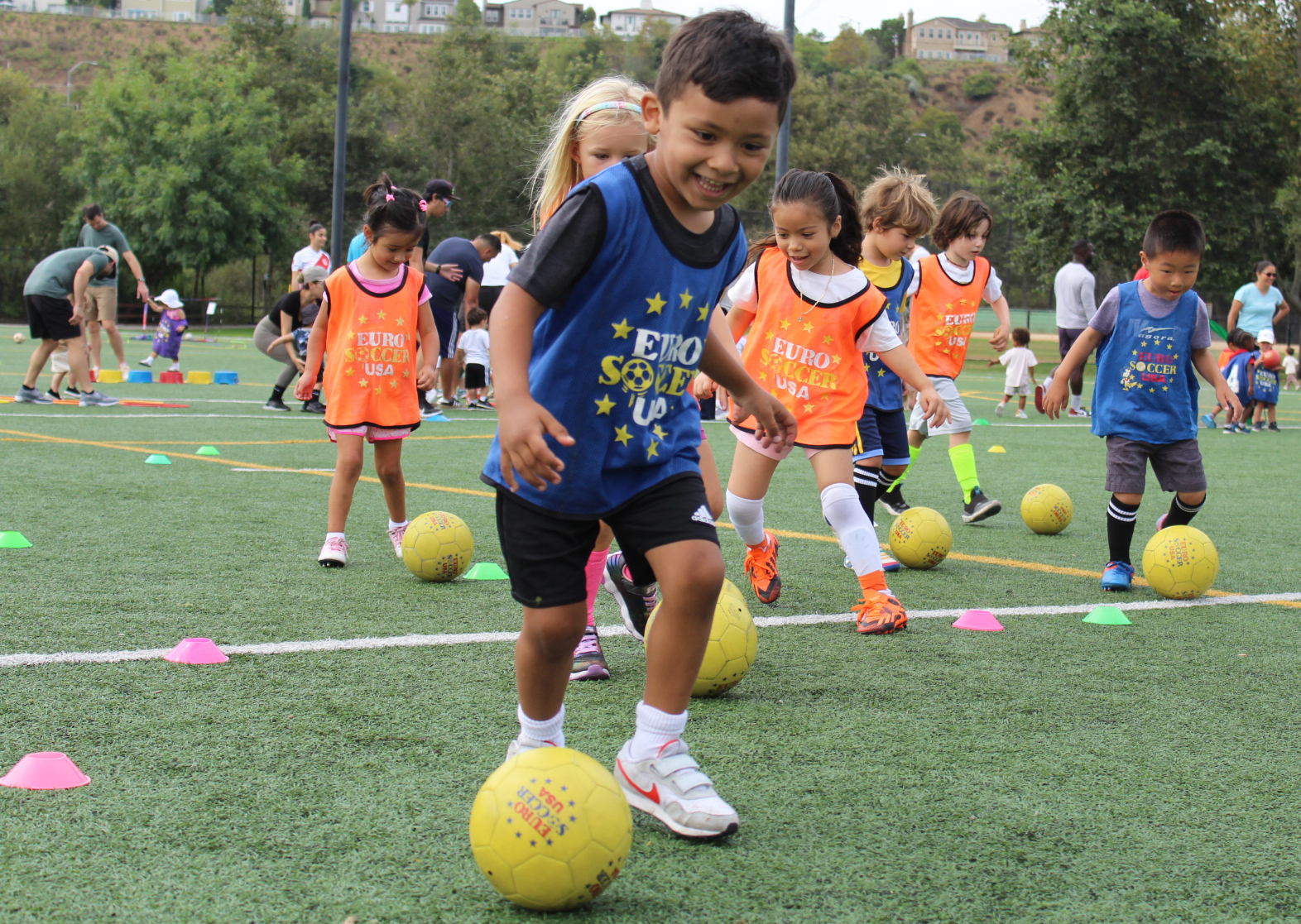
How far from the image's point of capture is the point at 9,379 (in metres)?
17.0

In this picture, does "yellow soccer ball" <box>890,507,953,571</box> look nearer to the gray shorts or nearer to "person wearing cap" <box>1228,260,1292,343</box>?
the gray shorts

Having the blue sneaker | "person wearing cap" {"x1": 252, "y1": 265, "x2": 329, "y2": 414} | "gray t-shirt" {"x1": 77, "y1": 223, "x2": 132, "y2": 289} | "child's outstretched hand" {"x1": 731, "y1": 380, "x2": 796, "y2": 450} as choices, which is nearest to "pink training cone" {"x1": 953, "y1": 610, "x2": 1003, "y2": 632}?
the blue sneaker

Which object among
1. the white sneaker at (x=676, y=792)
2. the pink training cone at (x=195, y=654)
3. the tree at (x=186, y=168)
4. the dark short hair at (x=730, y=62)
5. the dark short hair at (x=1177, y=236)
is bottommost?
the pink training cone at (x=195, y=654)

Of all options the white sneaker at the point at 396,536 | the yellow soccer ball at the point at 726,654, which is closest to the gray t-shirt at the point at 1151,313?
the yellow soccer ball at the point at 726,654

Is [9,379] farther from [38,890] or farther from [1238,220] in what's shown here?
[1238,220]

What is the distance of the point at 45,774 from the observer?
2.84 meters

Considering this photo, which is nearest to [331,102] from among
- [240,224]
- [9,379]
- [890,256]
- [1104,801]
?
[240,224]

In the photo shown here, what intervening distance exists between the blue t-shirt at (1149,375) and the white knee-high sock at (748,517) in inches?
62.2

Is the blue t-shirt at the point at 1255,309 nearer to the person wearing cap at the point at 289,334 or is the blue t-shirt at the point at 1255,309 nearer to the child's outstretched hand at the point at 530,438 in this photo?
the person wearing cap at the point at 289,334

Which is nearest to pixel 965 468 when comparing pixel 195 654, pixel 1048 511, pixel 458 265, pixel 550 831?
pixel 1048 511

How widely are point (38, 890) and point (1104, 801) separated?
2.32 meters

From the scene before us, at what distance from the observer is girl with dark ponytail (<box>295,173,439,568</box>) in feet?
19.5

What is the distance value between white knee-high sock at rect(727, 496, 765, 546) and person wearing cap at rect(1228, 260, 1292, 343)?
13737 millimetres

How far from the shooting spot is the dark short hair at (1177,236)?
5562 mm
